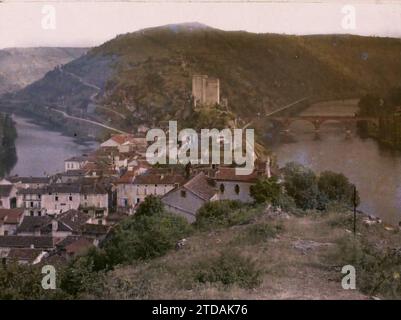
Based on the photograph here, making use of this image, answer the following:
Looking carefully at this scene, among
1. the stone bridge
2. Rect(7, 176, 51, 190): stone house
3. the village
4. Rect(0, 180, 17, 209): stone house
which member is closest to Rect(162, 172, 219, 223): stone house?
the village

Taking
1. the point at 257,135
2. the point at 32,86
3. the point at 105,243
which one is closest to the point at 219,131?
the point at 257,135

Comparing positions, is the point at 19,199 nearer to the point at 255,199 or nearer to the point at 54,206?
the point at 54,206

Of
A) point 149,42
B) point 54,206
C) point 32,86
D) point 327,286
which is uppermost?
point 149,42

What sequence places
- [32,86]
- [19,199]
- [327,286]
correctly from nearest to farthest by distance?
1. [327,286]
2. [19,199]
3. [32,86]

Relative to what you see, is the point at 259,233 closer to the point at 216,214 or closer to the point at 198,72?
the point at 216,214

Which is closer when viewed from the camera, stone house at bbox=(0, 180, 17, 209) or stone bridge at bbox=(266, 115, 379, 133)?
stone house at bbox=(0, 180, 17, 209)

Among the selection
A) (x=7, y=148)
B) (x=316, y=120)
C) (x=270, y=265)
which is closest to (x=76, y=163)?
(x=7, y=148)

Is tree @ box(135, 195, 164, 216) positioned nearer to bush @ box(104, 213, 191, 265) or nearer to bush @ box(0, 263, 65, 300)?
bush @ box(104, 213, 191, 265)
